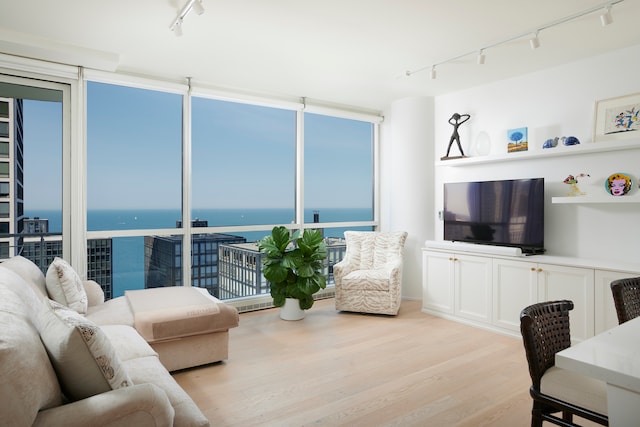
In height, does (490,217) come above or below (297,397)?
above

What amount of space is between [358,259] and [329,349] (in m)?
1.67

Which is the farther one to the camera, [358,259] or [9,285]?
[358,259]

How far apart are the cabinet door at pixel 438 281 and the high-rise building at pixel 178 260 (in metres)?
2.32

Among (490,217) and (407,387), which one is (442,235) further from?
(407,387)

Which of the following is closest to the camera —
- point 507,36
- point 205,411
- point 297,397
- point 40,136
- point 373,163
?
point 205,411

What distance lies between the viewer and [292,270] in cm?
437

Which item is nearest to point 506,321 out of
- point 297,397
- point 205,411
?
point 297,397

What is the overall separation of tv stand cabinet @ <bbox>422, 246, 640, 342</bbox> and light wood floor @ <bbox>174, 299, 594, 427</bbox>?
0.75 feet

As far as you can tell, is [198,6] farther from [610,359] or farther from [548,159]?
[548,159]

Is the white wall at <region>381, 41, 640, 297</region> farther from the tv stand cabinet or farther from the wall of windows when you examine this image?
the wall of windows

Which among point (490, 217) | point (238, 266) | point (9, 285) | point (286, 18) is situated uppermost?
point (286, 18)

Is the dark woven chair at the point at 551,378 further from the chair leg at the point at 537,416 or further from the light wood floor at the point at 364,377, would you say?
the light wood floor at the point at 364,377

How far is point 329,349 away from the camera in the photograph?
343 cm

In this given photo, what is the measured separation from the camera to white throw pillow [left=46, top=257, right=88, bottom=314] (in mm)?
2699
